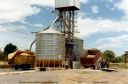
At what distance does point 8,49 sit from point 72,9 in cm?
3855

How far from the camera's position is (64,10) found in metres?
49.7

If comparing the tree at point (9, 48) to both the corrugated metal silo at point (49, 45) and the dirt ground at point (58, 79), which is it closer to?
the corrugated metal silo at point (49, 45)

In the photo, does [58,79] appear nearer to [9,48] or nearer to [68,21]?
[68,21]

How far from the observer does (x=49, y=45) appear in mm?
41719

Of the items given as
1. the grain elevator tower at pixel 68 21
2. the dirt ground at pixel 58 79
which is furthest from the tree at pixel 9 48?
the dirt ground at pixel 58 79

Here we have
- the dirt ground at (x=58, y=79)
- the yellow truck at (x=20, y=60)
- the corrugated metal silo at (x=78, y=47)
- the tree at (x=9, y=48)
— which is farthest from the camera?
the tree at (x=9, y=48)

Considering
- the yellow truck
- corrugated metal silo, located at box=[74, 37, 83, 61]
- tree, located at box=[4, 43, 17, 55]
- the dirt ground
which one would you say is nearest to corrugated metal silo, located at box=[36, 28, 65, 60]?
the yellow truck

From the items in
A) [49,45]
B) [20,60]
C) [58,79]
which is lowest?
[58,79]

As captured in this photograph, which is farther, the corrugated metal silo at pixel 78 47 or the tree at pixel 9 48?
the tree at pixel 9 48

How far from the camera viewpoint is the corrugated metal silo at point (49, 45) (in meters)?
41.6

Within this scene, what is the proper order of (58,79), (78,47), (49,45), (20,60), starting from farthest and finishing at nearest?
(78,47) → (20,60) → (49,45) → (58,79)

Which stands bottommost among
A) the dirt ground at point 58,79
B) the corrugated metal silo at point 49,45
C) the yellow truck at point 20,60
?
the dirt ground at point 58,79

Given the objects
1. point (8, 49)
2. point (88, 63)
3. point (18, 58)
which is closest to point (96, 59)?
point (88, 63)

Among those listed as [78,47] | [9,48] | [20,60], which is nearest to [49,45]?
[20,60]
